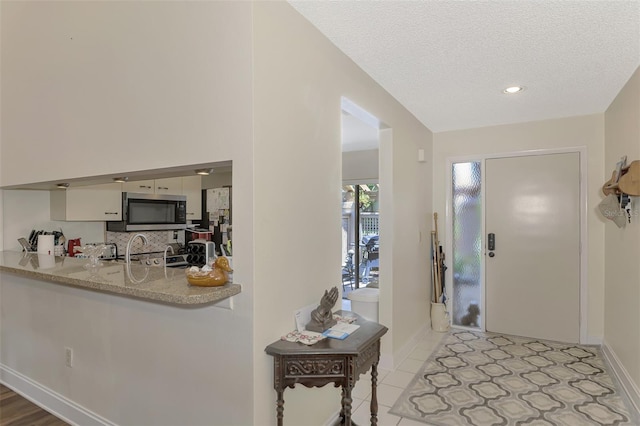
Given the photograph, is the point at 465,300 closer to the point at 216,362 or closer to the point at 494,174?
the point at 494,174

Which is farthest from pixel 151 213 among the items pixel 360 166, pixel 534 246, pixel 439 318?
pixel 534 246

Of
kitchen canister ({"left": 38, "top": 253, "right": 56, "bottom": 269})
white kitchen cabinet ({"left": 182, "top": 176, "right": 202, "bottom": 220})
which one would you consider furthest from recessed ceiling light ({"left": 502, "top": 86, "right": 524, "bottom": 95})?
kitchen canister ({"left": 38, "top": 253, "right": 56, "bottom": 269})

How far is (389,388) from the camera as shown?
2854mm

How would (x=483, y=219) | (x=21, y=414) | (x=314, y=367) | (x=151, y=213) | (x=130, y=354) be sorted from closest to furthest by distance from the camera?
1. (x=314, y=367)
2. (x=130, y=354)
3. (x=21, y=414)
4. (x=151, y=213)
5. (x=483, y=219)

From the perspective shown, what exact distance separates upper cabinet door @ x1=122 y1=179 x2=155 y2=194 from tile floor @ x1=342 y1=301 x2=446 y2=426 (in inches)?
117

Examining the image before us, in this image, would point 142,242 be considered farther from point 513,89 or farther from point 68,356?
point 513,89

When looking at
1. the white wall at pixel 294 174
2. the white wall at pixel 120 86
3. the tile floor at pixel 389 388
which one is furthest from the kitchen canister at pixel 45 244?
the tile floor at pixel 389 388

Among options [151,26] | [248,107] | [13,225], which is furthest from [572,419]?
[13,225]

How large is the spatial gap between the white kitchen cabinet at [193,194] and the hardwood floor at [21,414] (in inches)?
90.8

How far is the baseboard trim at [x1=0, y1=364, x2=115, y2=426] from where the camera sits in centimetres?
229

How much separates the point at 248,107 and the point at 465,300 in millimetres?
3837

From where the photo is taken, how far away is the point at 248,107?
164 cm

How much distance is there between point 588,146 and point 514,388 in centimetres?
265

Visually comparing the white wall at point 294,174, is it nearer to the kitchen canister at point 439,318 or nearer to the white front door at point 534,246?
the white front door at point 534,246
